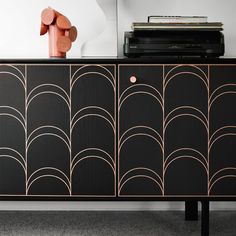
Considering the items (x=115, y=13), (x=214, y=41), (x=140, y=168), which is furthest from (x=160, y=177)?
(x=115, y=13)

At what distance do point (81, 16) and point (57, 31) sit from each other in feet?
1.32

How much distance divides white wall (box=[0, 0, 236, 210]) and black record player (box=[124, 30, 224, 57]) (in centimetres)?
37

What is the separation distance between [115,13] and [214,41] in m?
0.57

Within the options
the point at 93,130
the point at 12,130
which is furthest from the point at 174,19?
the point at 12,130

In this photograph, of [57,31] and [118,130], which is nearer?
[118,130]

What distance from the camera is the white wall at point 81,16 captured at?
240 centimetres

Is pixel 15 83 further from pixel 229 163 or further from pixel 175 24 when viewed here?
pixel 229 163

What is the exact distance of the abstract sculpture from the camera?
202 cm

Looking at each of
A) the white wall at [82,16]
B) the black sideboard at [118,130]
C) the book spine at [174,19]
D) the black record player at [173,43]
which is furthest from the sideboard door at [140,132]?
the white wall at [82,16]

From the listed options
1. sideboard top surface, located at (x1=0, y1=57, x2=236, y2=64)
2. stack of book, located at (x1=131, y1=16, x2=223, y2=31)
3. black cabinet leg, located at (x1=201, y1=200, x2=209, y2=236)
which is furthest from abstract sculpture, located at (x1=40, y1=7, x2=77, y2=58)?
black cabinet leg, located at (x1=201, y1=200, x2=209, y2=236)

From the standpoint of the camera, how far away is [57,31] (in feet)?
6.72

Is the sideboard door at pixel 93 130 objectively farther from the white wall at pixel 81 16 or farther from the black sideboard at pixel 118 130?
the white wall at pixel 81 16

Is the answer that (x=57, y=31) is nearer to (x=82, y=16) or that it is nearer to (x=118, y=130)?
(x=82, y=16)

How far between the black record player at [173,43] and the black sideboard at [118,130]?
20 cm
